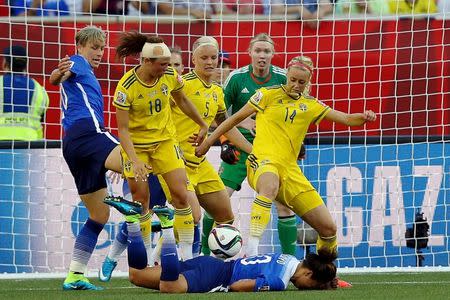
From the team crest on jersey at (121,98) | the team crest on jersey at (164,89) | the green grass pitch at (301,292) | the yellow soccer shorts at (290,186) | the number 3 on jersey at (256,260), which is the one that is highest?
the team crest on jersey at (164,89)

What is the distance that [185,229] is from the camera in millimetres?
9672

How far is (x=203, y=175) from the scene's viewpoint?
1054 cm

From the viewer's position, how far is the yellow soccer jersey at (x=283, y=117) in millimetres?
9953

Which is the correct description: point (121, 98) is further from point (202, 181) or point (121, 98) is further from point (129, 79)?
point (202, 181)

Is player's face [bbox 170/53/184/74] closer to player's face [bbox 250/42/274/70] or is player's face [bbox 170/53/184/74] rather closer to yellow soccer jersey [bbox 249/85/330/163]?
player's face [bbox 250/42/274/70]

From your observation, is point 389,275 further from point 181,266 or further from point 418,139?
point 181,266

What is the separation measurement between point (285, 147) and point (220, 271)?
1748 millimetres

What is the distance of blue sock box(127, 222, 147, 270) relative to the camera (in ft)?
27.9

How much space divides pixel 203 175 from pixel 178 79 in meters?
1.33

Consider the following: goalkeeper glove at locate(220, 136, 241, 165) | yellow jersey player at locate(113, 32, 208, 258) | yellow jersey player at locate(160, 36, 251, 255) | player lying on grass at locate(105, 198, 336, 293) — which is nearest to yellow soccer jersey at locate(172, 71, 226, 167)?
yellow jersey player at locate(160, 36, 251, 255)

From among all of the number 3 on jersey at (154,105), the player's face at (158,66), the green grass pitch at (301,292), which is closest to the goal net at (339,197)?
Answer: the green grass pitch at (301,292)

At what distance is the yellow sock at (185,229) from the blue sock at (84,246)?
2.02 feet

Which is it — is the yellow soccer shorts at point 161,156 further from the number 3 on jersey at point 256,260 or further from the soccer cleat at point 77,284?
the number 3 on jersey at point 256,260

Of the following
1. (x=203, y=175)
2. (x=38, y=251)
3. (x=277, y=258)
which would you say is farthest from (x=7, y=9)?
(x=277, y=258)
